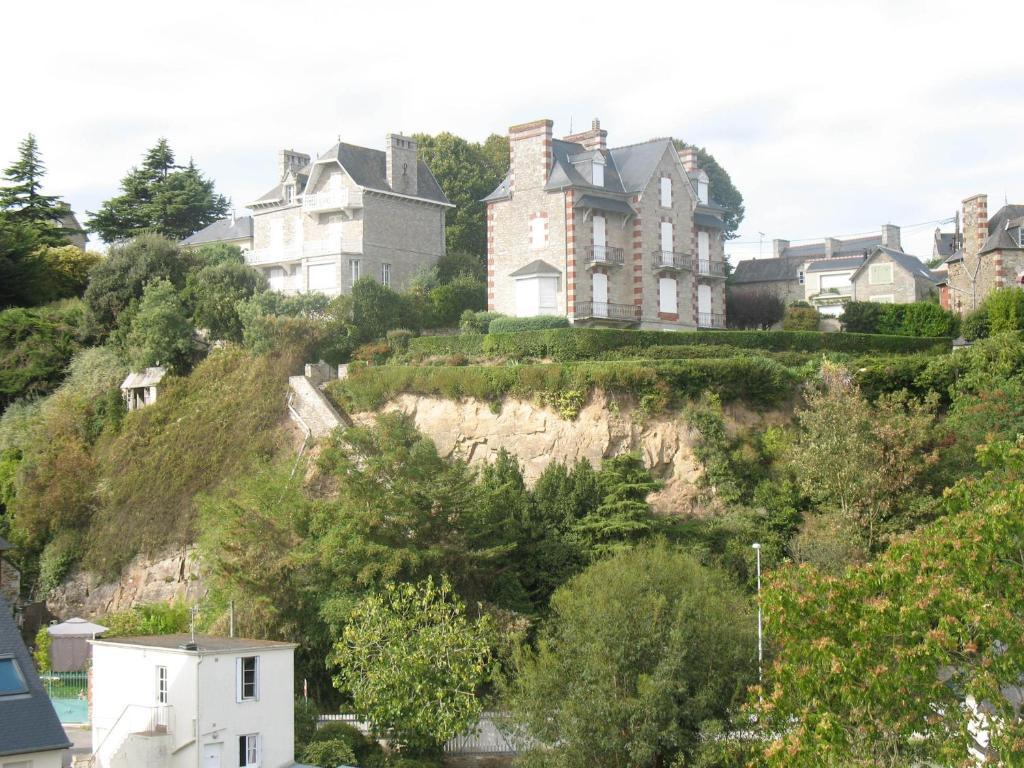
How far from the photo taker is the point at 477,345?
4384 centimetres

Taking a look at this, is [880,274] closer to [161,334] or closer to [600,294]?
[600,294]

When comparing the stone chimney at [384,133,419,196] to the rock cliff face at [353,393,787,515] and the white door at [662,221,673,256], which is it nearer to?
the white door at [662,221,673,256]

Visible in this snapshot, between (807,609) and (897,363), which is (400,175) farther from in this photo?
(807,609)

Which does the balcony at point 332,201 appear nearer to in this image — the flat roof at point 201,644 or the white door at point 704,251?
the white door at point 704,251

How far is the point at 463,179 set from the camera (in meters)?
68.6

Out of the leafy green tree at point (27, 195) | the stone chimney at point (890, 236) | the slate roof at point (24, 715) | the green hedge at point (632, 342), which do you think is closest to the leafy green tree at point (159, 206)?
the leafy green tree at point (27, 195)

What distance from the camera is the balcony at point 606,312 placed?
4741 centimetres

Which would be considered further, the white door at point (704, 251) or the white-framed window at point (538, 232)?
the white door at point (704, 251)

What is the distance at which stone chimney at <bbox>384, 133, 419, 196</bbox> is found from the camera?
54844 millimetres

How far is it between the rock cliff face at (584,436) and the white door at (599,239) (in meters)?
9.84

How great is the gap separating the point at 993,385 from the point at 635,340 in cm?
1120

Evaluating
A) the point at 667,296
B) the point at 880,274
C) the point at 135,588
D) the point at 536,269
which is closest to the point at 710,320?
the point at 667,296

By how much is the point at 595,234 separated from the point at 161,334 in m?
16.4

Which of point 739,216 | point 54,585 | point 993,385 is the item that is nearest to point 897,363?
point 993,385
